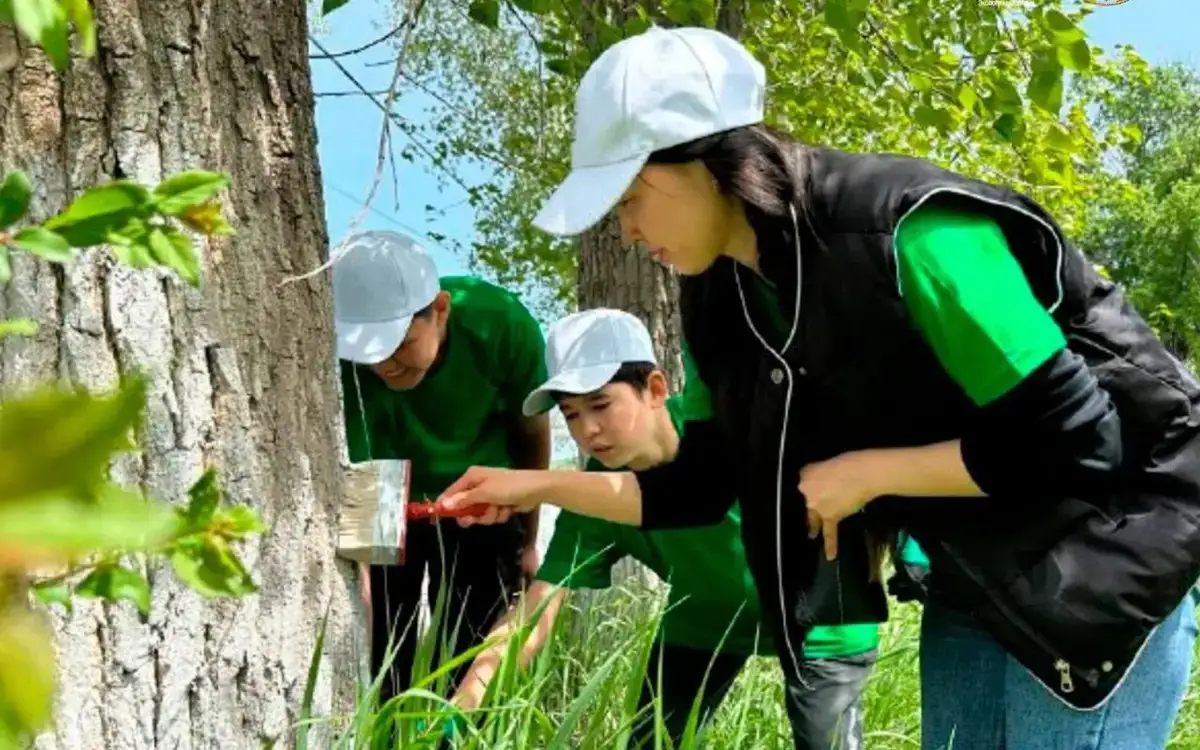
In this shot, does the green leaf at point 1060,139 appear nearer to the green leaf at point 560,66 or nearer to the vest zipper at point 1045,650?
the green leaf at point 560,66

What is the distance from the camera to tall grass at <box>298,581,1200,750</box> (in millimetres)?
1608

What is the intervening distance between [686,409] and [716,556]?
1.55 ft

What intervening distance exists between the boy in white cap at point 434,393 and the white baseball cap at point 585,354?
114 millimetres

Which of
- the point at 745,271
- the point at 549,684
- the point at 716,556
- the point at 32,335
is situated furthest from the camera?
the point at 549,684

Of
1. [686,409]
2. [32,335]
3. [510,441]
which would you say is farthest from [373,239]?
[32,335]

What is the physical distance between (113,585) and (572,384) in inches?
73.2

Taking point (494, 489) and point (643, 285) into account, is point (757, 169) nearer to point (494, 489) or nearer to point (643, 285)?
point (494, 489)

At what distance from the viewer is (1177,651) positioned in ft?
4.81

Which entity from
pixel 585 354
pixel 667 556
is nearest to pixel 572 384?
pixel 585 354

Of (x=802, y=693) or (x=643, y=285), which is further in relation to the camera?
(x=643, y=285)

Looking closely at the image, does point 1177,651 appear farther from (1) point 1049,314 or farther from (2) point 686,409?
(2) point 686,409

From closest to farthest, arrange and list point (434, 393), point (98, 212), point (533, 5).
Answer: point (98, 212)
point (434, 393)
point (533, 5)

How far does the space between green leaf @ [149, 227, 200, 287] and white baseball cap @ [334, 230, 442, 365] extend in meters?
1.84

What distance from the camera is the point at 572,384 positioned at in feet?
8.20
